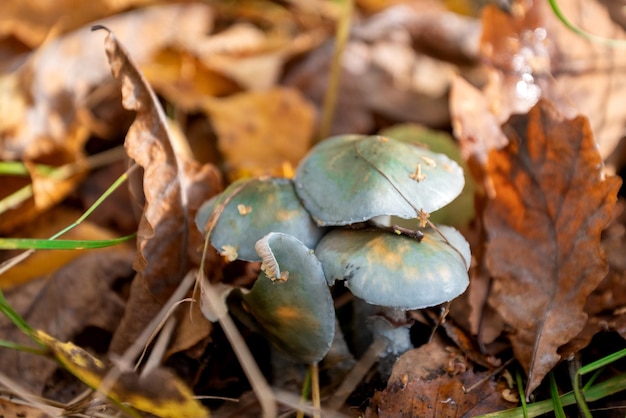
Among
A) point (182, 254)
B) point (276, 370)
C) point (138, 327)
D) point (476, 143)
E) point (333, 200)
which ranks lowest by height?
point (276, 370)

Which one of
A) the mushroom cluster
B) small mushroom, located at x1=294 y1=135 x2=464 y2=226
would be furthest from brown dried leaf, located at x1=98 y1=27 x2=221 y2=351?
small mushroom, located at x1=294 y1=135 x2=464 y2=226

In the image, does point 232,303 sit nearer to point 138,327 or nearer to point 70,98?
point 138,327

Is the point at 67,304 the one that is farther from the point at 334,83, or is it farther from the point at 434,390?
the point at 334,83

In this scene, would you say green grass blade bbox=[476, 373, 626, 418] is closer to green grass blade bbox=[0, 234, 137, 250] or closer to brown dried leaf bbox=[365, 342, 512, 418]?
brown dried leaf bbox=[365, 342, 512, 418]

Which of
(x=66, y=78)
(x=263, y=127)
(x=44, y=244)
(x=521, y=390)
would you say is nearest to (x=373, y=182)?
(x=521, y=390)

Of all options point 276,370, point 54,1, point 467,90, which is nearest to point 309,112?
point 467,90

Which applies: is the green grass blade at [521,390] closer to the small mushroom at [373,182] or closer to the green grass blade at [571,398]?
the green grass blade at [571,398]
